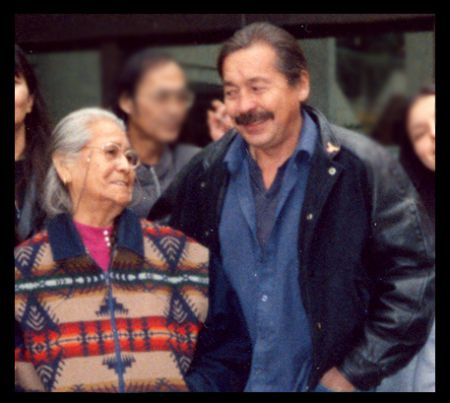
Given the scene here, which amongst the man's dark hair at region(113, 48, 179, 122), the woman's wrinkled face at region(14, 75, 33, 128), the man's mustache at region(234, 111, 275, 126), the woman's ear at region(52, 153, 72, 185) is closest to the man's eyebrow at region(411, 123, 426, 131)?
the man's mustache at region(234, 111, 275, 126)

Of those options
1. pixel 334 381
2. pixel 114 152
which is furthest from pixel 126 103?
pixel 334 381

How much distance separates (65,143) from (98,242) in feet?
1.30

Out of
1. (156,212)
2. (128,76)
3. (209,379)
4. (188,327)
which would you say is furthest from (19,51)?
(209,379)

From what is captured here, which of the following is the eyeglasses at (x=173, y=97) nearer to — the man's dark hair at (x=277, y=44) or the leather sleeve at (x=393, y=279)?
the man's dark hair at (x=277, y=44)

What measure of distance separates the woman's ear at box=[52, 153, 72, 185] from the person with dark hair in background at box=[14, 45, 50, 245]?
0.06 m

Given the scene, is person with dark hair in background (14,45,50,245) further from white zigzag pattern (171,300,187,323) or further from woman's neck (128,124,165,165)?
white zigzag pattern (171,300,187,323)

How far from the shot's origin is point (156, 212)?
271 centimetres

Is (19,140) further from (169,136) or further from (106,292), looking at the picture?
(106,292)

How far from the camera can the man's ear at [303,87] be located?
261cm

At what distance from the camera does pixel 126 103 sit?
8.93ft

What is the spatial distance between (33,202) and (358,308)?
1.35 metres

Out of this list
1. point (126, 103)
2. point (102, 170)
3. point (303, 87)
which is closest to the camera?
point (102, 170)
